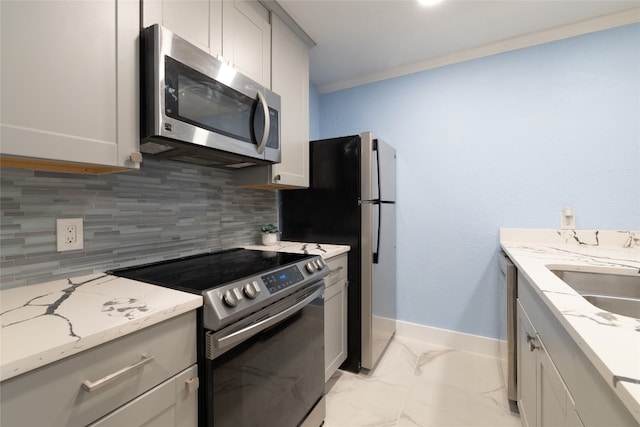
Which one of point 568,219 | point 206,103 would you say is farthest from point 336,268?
point 568,219

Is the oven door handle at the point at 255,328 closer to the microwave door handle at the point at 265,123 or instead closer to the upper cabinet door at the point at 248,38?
the microwave door handle at the point at 265,123

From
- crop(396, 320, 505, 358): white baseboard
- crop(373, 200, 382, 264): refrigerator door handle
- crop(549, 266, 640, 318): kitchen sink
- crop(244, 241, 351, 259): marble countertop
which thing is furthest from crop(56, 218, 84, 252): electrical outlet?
crop(396, 320, 505, 358): white baseboard

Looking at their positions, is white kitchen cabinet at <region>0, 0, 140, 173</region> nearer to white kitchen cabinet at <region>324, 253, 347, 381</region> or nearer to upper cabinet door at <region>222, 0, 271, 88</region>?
upper cabinet door at <region>222, 0, 271, 88</region>

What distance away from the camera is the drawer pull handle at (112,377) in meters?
0.62

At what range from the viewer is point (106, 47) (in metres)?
0.95

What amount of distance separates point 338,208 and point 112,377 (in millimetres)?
1560

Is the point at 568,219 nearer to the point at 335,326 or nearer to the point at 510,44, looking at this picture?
the point at 510,44

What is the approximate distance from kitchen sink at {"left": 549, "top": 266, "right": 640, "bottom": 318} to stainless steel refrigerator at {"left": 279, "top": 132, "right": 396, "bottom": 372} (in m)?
1.02

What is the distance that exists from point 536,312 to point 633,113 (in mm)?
1756

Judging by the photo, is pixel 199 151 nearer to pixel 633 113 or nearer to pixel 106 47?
pixel 106 47

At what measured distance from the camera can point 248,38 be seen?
1.53 m

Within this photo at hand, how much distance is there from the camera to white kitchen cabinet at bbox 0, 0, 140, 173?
2.52 ft

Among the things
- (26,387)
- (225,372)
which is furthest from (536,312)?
(26,387)

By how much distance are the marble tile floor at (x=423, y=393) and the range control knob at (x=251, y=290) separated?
1056 mm
